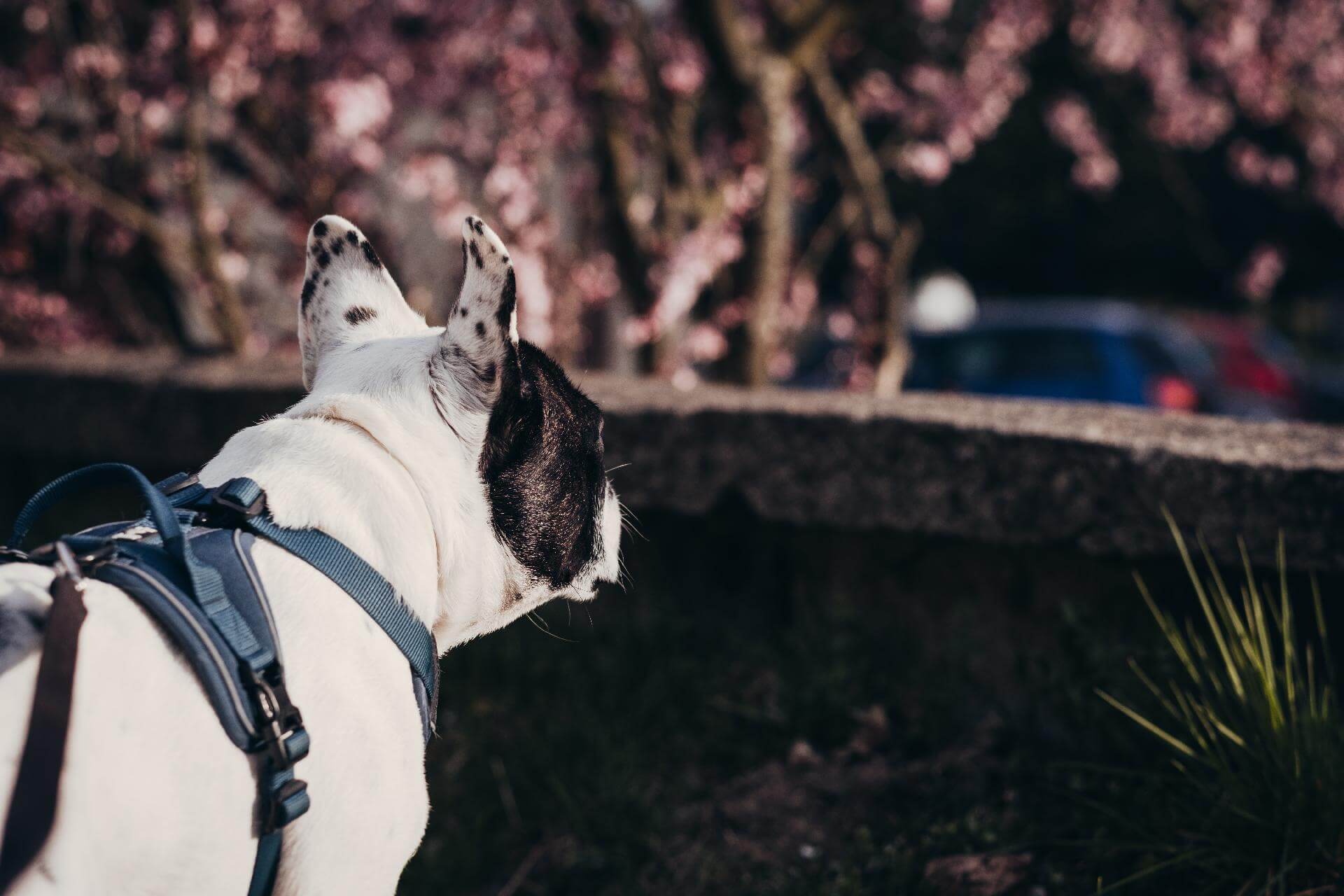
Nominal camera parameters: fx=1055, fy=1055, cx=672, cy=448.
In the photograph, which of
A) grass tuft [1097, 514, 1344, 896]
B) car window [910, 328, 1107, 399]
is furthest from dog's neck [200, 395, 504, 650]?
car window [910, 328, 1107, 399]

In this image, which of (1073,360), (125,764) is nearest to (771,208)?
(125,764)

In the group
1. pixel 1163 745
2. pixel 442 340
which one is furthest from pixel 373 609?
pixel 1163 745

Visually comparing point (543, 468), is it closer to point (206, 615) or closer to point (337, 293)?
point (337, 293)

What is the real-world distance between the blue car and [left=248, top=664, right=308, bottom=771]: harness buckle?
8.31 meters

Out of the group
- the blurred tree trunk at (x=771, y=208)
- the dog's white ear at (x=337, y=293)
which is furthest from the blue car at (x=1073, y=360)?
the dog's white ear at (x=337, y=293)

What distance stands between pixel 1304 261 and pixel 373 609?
24057mm

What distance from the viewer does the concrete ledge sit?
293cm

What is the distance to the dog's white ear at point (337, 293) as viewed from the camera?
7.31 ft

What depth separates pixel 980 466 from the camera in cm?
329

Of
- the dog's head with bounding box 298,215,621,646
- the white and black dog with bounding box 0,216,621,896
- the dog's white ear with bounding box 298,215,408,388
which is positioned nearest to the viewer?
the white and black dog with bounding box 0,216,621,896

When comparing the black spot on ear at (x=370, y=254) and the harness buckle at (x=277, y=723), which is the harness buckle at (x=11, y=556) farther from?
the black spot on ear at (x=370, y=254)

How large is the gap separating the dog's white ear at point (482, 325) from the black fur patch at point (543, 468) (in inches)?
1.0

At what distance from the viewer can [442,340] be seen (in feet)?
6.43

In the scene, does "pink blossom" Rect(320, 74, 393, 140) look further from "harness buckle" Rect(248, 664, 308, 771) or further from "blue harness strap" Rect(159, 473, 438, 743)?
"harness buckle" Rect(248, 664, 308, 771)
